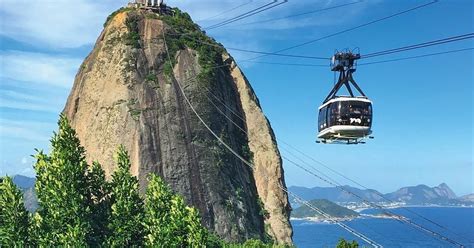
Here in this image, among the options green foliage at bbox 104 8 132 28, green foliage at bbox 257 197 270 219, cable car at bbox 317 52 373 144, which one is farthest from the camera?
green foliage at bbox 104 8 132 28

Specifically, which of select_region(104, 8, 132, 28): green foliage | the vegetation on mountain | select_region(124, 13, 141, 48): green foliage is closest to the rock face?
select_region(124, 13, 141, 48): green foliage

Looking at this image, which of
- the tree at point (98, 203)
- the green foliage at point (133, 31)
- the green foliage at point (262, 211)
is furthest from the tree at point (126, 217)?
the green foliage at point (133, 31)

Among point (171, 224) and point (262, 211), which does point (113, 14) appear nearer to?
point (262, 211)

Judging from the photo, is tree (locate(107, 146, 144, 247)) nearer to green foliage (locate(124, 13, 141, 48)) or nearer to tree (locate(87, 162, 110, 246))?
tree (locate(87, 162, 110, 246))

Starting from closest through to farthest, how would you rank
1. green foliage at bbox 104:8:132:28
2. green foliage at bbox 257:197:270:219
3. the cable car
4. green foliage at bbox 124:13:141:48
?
the cable car → green foliage at bbox 257:197:270:219 → green foliage at bbox 124:13:141:48 → green foliage at bbox 104:8:132:28

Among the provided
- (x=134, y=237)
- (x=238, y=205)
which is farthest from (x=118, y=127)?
(x=134, y=237)

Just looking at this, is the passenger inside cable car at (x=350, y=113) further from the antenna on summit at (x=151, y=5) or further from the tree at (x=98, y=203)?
the antenna on summit at (x=151, y=5)
